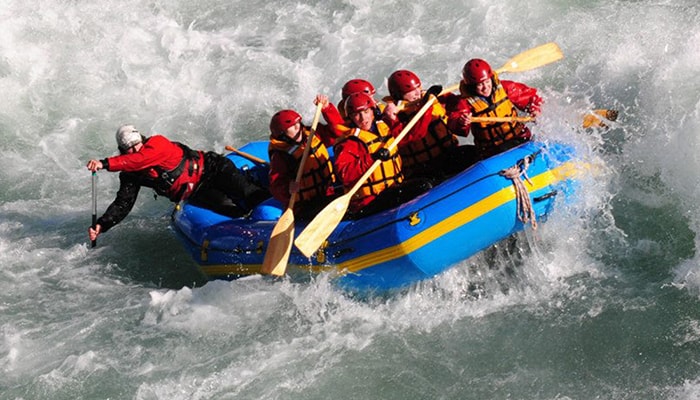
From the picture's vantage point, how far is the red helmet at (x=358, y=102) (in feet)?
21.2

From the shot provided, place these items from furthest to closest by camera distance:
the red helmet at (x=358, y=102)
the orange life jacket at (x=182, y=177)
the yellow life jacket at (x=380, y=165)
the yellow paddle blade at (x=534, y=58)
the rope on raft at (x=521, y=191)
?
the yellow paddle blade at (x=534, y=58) < the orange life jacket at (x=182, y=177) < the yellow life jacket at (x=380, y=165) < the red helmet at (x=358, y=102) < the rope on raft at (x=521, y=191)

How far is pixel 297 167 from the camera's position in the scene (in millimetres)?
6965

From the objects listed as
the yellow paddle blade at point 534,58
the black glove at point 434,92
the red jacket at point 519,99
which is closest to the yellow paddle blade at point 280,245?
the black glove at point 434,92

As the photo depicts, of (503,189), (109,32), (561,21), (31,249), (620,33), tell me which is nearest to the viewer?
(503,189)

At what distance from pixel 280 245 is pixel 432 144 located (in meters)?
1.35

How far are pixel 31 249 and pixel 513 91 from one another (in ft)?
15.1

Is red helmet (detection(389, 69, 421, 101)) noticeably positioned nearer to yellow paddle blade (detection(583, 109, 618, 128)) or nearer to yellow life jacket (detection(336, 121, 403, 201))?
yellow life jacket (detection(336, 121, 403, 201))

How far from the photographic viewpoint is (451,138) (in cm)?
706

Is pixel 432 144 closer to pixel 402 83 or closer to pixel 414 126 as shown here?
pixel 414 126

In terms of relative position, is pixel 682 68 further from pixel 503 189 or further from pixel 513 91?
pixel 503 189

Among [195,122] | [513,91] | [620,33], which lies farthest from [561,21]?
[195,122]

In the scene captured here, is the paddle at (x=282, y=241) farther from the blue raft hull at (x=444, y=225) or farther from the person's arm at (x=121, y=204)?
the person's arm at (x=121, y=204)

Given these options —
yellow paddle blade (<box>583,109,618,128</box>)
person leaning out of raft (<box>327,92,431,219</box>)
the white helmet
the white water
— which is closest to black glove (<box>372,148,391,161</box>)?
person leaning out of raft (<box>327,92,431,219</box>)

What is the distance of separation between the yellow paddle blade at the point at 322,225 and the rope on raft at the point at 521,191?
43.7 inches
